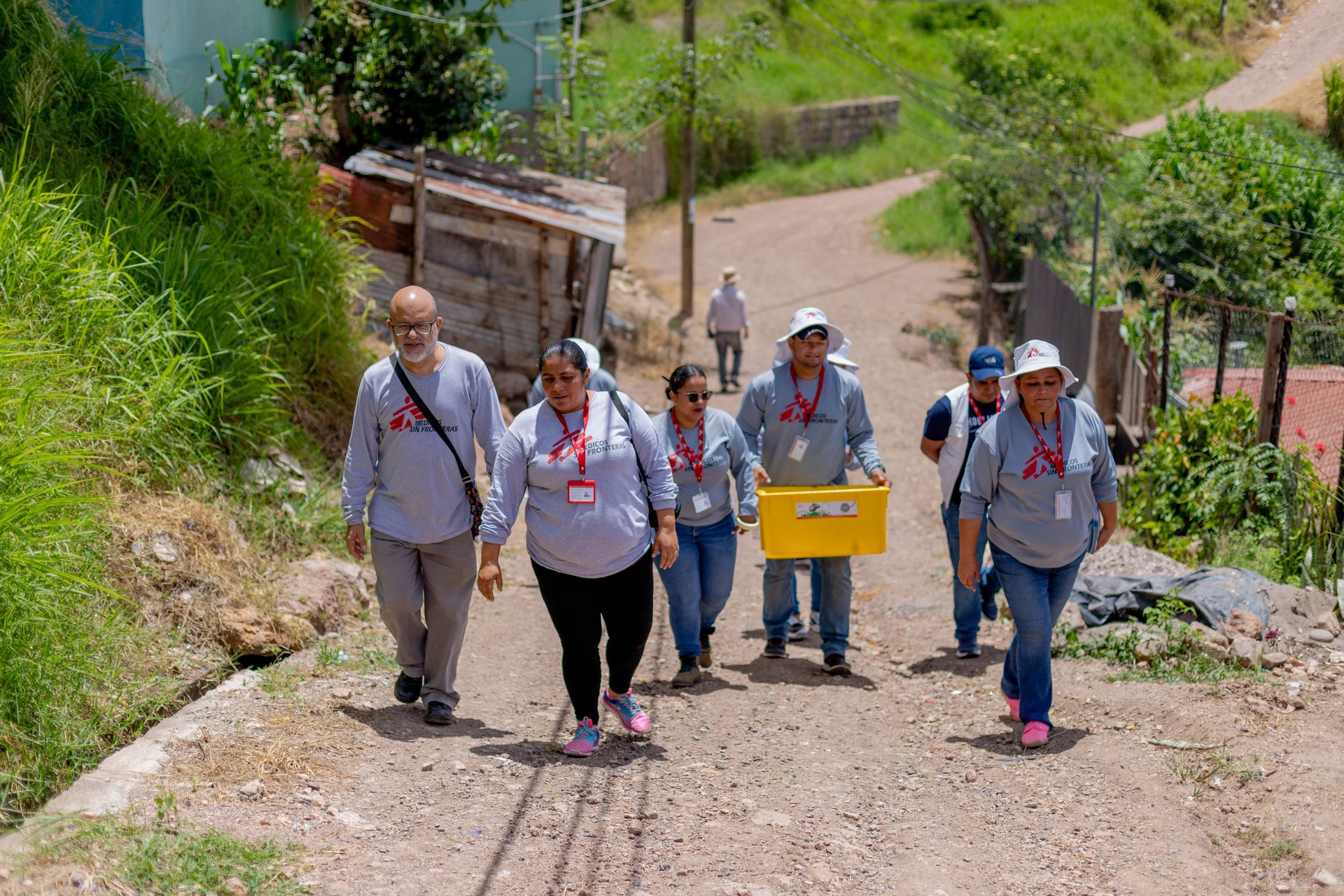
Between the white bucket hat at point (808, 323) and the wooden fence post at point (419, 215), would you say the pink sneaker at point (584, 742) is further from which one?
the wooden fence post at point (419, 215)

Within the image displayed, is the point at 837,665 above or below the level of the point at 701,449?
below

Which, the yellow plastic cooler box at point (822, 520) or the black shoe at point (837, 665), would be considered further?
the black shoe at point (837, 665)

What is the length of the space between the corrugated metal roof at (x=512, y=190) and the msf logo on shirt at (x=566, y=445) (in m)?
7.53

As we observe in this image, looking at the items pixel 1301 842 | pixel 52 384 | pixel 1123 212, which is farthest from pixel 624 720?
pixel 1123 212

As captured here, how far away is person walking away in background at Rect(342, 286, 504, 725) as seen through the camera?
4.98m

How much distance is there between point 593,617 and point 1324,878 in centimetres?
264

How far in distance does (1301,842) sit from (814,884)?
1.62 metres

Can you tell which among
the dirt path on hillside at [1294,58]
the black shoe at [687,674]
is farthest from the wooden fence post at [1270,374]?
the black shoe at [687,674]

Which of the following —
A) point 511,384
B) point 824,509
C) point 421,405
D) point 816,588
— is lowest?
point 511,384

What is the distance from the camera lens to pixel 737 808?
15.0ft

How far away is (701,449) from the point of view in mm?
5984

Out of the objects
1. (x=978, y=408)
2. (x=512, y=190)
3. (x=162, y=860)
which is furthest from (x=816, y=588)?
(x=512, y=190)

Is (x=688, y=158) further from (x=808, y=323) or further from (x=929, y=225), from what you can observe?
(x=808, y=323)

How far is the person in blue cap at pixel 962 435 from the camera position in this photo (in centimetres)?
642
